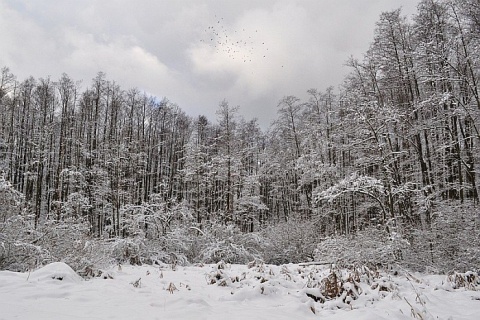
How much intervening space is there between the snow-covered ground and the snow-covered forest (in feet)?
7.43

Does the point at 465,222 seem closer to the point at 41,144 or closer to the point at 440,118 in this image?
the point at 440,118

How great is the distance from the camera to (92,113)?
2356cm

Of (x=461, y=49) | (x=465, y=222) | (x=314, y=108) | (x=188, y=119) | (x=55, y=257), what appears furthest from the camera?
(x=188, y=119)

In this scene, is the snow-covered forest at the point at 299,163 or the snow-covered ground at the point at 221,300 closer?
the snow-covered ground at the point at 221,300

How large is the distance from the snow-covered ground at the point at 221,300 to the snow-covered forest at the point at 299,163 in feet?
7.43

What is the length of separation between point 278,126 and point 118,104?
1276cm

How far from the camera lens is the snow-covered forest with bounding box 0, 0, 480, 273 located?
8.94 m

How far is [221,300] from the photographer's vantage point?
5195 mm

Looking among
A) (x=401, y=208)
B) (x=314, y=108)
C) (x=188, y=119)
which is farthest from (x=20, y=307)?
(x=188, y=119)

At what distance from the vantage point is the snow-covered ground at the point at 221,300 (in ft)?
12.5

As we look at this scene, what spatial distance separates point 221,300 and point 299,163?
14081 millimetres

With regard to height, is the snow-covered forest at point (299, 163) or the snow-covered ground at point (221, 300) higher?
the snow-covered forest at point (299, 163)

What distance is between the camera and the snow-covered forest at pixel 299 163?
29.3ft

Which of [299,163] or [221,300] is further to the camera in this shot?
[299,163]
